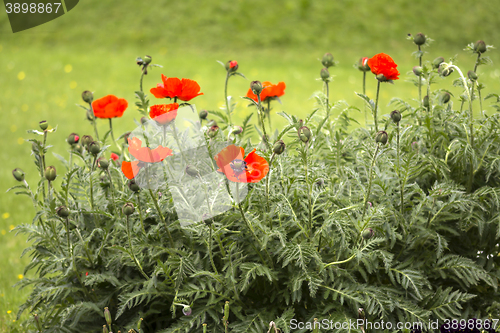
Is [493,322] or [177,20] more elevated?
[177,20]

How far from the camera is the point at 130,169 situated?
1727 mm

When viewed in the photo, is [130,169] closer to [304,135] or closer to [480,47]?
[304,135]

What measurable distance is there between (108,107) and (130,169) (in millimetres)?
728

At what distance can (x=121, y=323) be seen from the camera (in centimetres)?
205

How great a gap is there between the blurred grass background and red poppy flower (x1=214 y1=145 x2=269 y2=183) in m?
6.21

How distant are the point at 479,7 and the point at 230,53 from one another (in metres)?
6.96

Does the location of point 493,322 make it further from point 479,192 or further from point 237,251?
point 237,251

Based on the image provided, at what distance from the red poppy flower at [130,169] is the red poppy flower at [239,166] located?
356 millimetres

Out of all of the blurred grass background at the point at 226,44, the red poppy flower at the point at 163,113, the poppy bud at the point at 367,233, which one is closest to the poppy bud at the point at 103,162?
the red poppy flower at the point at 163,113

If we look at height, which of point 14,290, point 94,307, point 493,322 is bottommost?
point 14,290

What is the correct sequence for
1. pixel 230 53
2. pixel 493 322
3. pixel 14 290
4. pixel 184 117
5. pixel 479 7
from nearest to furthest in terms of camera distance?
pixel 493 322 → pixel 184 117 → pixel 14 290 → pixel 230 53 → pixel 479 7

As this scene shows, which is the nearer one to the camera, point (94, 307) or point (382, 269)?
point (94, 307)

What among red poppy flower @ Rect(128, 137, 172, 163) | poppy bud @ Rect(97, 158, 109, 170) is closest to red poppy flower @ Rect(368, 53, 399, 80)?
red poppy flower @ Rect(128, 137, 172, 163)

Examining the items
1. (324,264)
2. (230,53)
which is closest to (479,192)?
(324,264)
